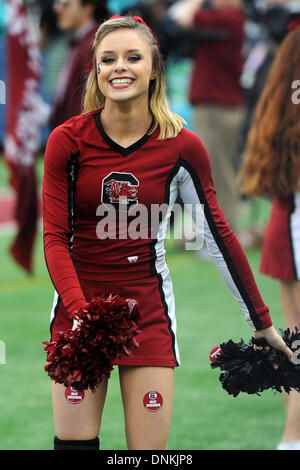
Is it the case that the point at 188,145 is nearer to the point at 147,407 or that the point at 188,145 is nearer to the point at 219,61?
the point at 147,407

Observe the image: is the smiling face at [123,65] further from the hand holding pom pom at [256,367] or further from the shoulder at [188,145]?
the hand holding pom pom at [256,367]

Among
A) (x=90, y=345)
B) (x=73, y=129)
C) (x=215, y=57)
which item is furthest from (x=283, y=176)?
(x=215, y=57)

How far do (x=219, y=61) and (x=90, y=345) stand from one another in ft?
21.2

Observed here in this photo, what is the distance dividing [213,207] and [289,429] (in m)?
1.42

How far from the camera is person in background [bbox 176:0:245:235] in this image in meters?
8.73

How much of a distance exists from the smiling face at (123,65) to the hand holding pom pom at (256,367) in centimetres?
92

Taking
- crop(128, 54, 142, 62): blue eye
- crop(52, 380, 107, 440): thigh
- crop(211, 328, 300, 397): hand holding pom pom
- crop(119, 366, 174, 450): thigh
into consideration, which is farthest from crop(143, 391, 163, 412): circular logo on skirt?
crop(128, 54, 142, 62): blue eye

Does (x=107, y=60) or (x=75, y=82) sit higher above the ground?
(x=75, y=82)

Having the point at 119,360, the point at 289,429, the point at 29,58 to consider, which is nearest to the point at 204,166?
the point at 119,360

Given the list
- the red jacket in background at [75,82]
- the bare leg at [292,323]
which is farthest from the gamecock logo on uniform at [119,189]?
the red jacket in background at [75,82]

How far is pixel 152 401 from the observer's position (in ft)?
10.1

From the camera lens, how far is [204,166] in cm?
316

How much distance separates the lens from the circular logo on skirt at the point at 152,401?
307 cm
